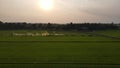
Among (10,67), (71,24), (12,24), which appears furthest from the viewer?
(12,24)

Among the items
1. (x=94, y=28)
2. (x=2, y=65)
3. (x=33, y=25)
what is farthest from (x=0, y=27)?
(x=2, y=65)

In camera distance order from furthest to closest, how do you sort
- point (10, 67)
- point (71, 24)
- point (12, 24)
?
point (12, 24), point (71, 24), point (10, 67)

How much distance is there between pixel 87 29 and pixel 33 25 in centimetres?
1962

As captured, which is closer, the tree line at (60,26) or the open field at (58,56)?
the open field at (58,56)

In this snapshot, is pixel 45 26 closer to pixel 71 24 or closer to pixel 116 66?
pixel 71 24

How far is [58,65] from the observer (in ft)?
46.9

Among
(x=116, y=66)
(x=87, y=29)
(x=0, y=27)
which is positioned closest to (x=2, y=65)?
(x=116, y=66)

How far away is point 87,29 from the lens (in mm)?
77125

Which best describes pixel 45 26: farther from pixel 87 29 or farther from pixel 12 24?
pixel 87 29

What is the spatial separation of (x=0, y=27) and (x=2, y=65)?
227ft

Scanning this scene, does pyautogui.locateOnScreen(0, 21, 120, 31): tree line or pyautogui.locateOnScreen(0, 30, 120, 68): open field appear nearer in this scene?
pyautogui.locateOnScreen(0, 30, 120, 68): open field

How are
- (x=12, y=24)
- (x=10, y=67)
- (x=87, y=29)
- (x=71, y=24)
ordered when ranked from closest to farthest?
(x=10, y=67) < (x=87, y=29) < (x=71, y=24) < (x=12, y=24)

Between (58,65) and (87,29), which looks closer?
(58,65)

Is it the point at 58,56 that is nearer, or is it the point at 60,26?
the point at 58,56
